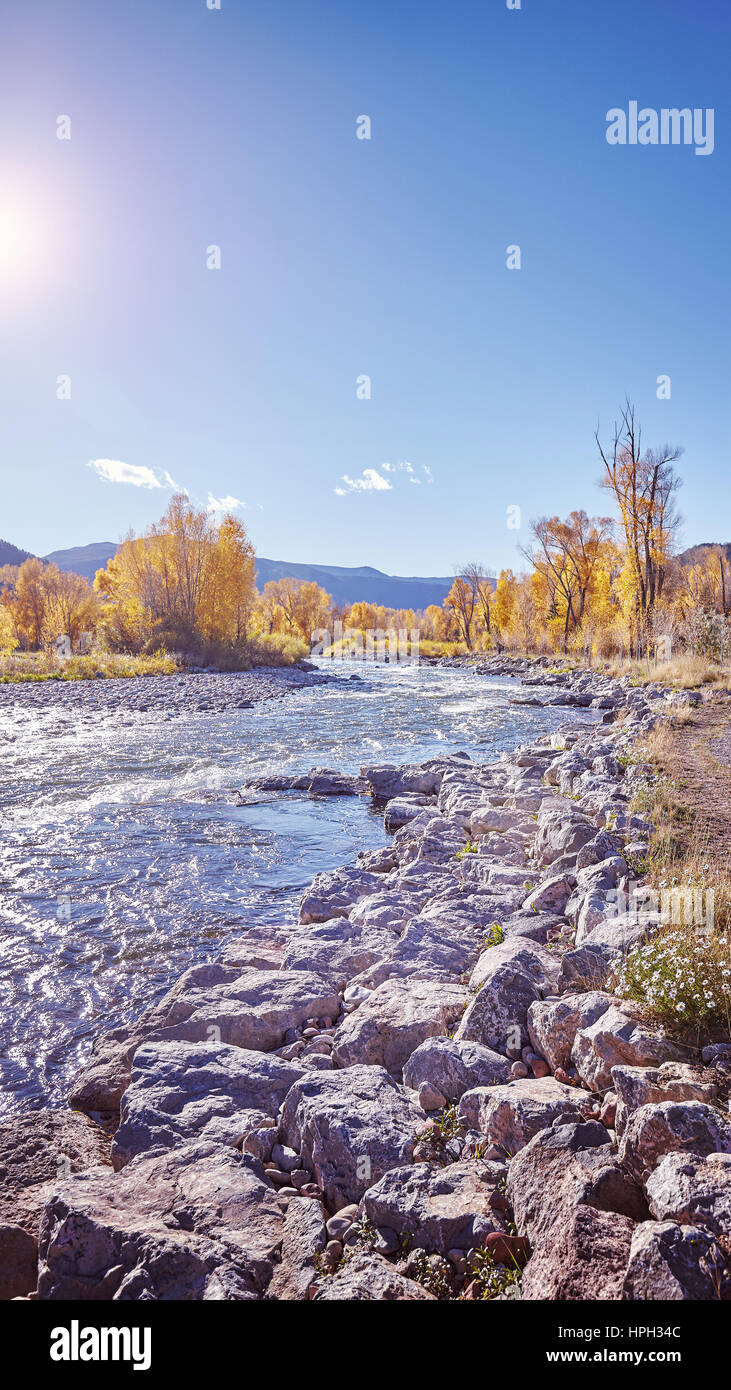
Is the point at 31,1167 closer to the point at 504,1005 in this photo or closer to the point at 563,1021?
the point at 504,1005

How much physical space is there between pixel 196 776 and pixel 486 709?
14.1 metres

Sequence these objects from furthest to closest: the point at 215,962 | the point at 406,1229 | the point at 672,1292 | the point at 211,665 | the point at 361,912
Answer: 1. the point at 211,665
2. the point at 361,912
3. the point at 215,962
4. the point at 406,1229
5. the point at 672,1292

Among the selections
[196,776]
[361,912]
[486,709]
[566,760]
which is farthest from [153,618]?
[361,912]

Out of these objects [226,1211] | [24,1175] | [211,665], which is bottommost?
[24,1175]

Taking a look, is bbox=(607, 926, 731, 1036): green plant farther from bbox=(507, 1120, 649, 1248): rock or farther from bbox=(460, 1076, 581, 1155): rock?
bbox=(507, 1120, 649, 1248): rock

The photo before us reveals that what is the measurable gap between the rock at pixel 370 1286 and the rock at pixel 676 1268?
73 cm

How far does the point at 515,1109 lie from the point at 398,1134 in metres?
0.59

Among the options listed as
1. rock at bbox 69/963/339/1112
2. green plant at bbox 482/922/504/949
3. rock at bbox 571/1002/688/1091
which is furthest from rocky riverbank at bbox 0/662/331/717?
rock at bbox 571/1002/688/1091

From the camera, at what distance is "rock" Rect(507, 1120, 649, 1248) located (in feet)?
7.68

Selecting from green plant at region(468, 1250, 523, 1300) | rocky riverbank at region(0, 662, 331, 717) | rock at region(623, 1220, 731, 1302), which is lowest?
green plant at region(468, 1250, 523, 1300)

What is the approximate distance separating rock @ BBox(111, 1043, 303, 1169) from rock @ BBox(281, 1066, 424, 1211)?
0.29m

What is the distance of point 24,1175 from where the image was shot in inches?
129
